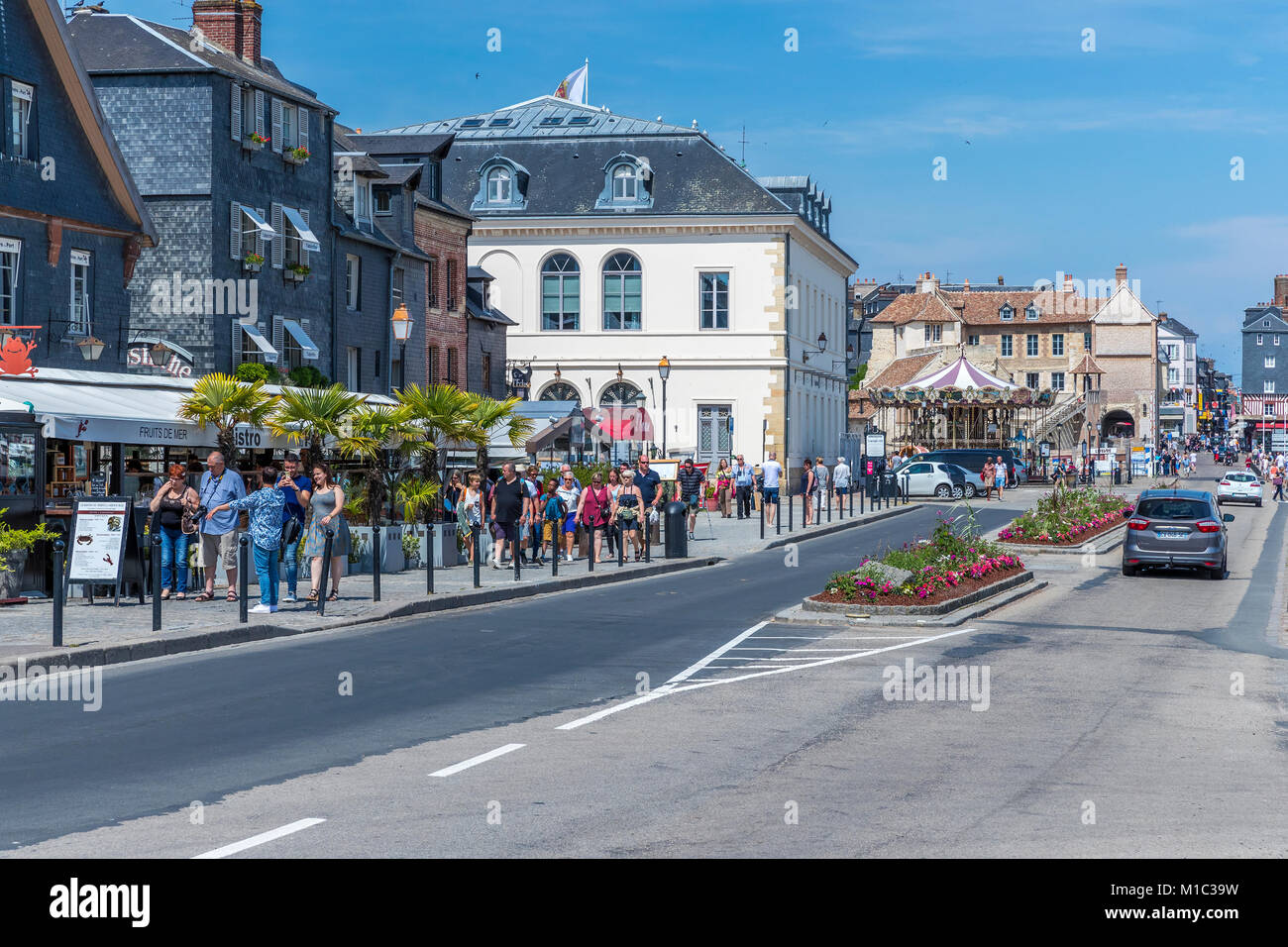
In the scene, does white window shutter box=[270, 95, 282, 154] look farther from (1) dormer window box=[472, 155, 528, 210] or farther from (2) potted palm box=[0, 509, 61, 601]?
(1) dormer window box=[472, 155, 528, 210]

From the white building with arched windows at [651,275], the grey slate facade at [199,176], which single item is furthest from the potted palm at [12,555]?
the white building with arched windows at [651,275]

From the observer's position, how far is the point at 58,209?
2861 cm

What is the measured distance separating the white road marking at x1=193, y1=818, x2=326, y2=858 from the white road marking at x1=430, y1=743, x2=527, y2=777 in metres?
1.52

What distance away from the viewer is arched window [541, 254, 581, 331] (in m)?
64.0

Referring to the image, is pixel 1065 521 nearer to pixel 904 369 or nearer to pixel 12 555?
pixel 12 555

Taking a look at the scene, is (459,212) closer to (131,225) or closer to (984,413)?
(131,225)

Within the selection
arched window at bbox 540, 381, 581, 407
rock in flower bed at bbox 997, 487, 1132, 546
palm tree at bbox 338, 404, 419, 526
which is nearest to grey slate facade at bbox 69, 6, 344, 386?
palm tree at bbox 338, 404, 419, 526

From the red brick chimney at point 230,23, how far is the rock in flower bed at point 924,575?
81.6 ft

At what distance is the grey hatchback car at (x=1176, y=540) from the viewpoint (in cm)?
2795

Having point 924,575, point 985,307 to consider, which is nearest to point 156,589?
point 924,575

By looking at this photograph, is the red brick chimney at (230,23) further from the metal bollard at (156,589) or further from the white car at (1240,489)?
the white car at (1240,489)
